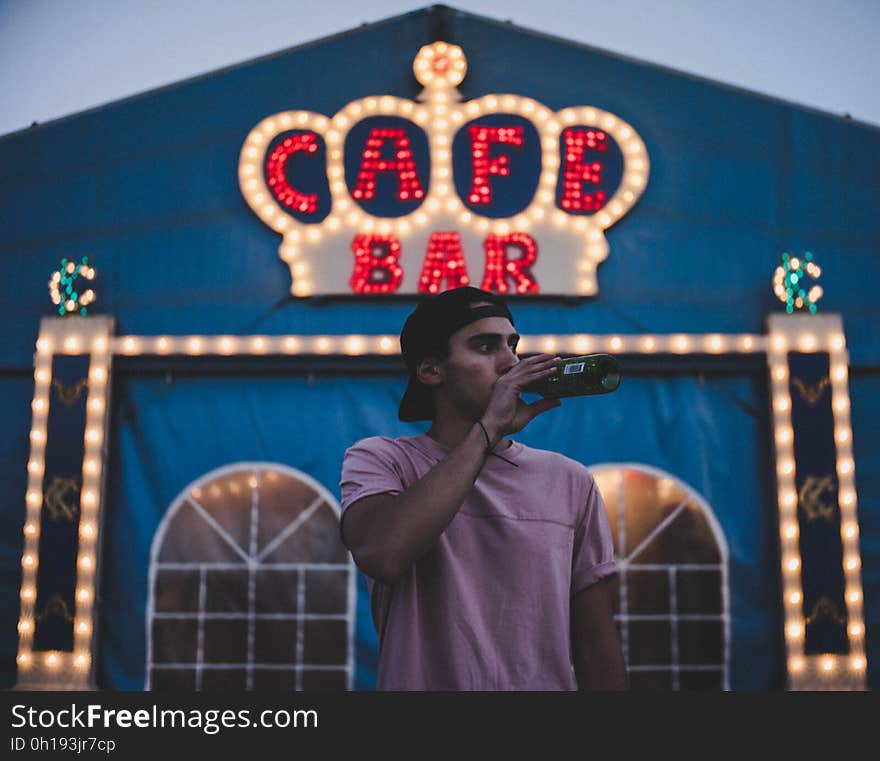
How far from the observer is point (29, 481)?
5.81 m

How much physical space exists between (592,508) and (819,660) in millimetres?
4374

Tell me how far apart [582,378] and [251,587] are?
4545 mm

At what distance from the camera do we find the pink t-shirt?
61.4 inches

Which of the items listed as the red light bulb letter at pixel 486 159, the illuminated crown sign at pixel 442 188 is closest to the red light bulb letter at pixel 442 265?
the illuminated crown sign at pixel 442 188

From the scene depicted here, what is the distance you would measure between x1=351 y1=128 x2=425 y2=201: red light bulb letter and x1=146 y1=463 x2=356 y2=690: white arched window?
2002 mm

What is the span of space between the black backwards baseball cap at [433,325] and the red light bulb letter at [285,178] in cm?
457

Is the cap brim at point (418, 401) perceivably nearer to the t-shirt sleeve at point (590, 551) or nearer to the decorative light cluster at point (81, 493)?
A: the t-shirt sleeve at point (590, 551)

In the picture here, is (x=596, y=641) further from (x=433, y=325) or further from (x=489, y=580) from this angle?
(x=433, y=325)

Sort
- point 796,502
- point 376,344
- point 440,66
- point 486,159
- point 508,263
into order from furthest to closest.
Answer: point 440,66 < point 486,159 < point 508,263 < point 376,344 < point 796,502

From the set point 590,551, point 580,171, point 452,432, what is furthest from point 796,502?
point 452,432

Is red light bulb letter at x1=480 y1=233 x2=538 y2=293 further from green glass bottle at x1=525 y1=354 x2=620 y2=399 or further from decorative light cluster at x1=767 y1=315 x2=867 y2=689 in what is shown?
green glass bottle at x1=525 y1=354 x2=620 y2=399

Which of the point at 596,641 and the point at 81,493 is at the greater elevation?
the point at 81,493

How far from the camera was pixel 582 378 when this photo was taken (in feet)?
5.53

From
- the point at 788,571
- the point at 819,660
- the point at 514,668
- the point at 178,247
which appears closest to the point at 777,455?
the point at 788,571
